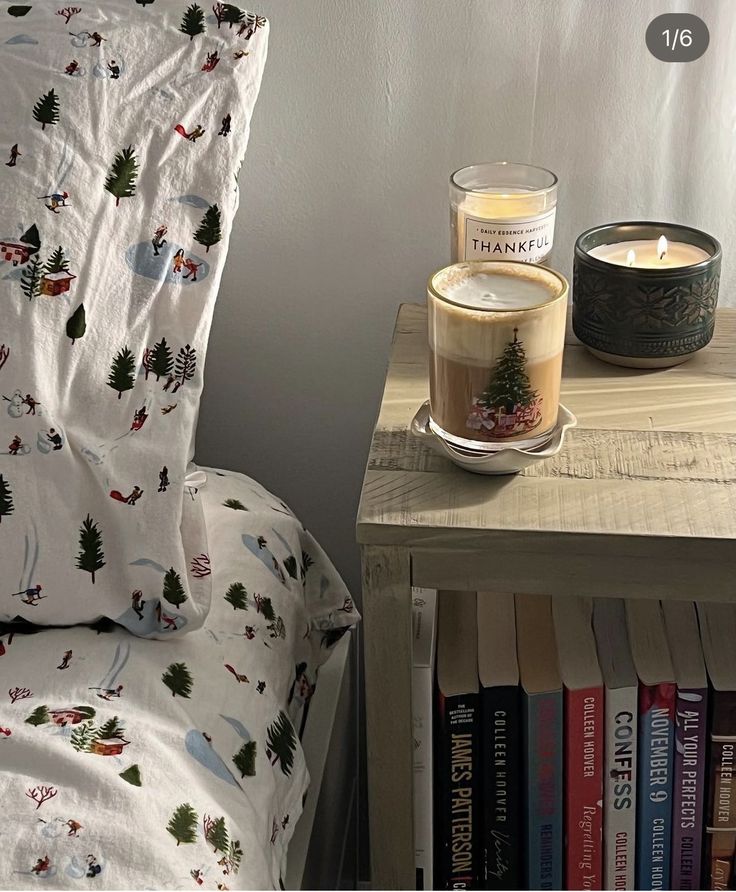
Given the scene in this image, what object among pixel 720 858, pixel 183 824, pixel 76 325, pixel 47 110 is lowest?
pixel 720 858

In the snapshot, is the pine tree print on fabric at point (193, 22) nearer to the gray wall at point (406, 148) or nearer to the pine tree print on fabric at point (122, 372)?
the gray wall at point (406, 148)

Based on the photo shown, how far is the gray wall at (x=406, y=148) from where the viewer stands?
92 centimetres

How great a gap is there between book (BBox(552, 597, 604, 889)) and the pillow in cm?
30

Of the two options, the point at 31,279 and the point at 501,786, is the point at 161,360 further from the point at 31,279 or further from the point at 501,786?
the point at 501,786

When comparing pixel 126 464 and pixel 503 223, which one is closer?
pixel 126 464

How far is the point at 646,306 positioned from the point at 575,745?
1.16 feet

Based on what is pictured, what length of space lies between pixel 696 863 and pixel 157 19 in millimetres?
818

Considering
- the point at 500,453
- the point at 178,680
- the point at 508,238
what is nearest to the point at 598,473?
the point at 500,453

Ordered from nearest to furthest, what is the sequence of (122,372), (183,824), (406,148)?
(183,824) → (122,372) → (406,148)

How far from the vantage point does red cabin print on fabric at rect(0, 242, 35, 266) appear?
70 centimetres

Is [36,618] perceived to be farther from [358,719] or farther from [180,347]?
[358,719]

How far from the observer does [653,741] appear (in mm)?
811

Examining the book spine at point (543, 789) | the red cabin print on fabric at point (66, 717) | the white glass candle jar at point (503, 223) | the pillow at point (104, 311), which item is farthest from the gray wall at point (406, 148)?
the red cabin print on fabric at point (66, 717)

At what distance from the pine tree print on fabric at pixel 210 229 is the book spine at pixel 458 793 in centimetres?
40
